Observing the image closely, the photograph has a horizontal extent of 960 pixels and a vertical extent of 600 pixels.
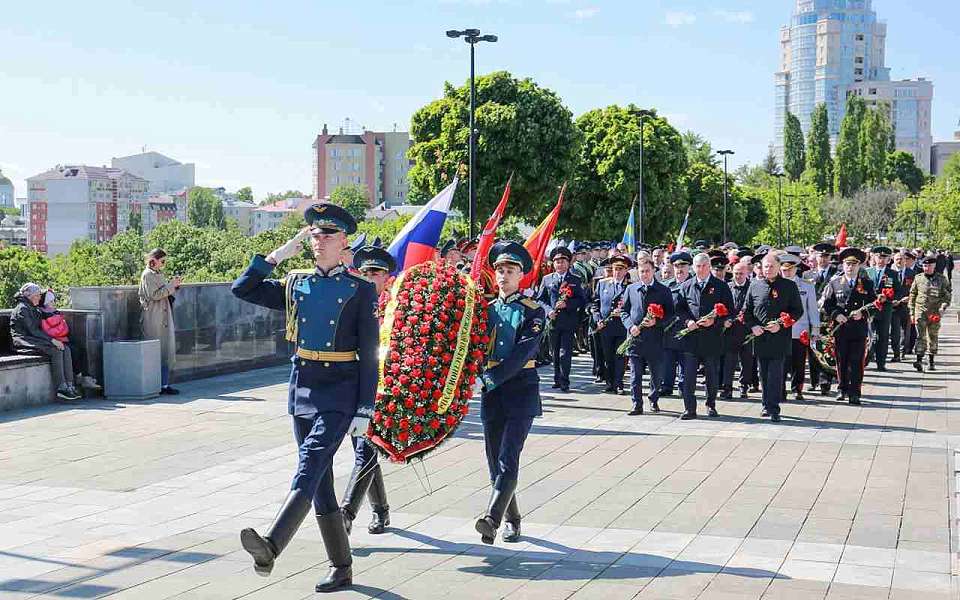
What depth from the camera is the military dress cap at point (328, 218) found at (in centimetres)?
692

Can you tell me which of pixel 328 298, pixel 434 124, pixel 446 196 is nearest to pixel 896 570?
pixel 328 298

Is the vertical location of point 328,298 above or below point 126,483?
above

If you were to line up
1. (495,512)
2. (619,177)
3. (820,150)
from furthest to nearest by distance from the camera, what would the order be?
1. (820,150)
2. (619,177)
3. (495,512)

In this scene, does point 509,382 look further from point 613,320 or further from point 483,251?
point 613,320

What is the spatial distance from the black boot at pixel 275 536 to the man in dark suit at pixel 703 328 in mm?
8274

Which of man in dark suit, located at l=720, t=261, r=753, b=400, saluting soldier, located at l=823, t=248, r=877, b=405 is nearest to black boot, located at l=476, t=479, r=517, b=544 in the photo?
man in dark suit, located at l=720, t=261, r=753, b=400

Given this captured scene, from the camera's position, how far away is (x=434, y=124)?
1575 inches

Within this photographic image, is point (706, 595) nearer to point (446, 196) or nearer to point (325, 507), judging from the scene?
point (325, 507)

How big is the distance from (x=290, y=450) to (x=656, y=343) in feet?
17.1

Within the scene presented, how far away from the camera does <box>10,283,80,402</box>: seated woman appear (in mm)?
14953

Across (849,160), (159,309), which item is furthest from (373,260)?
(849,160)

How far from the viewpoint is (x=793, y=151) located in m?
149

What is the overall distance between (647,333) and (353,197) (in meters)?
162

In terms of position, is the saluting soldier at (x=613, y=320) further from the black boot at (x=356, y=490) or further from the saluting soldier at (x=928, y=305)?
the black boot at (x=356, y=490)
